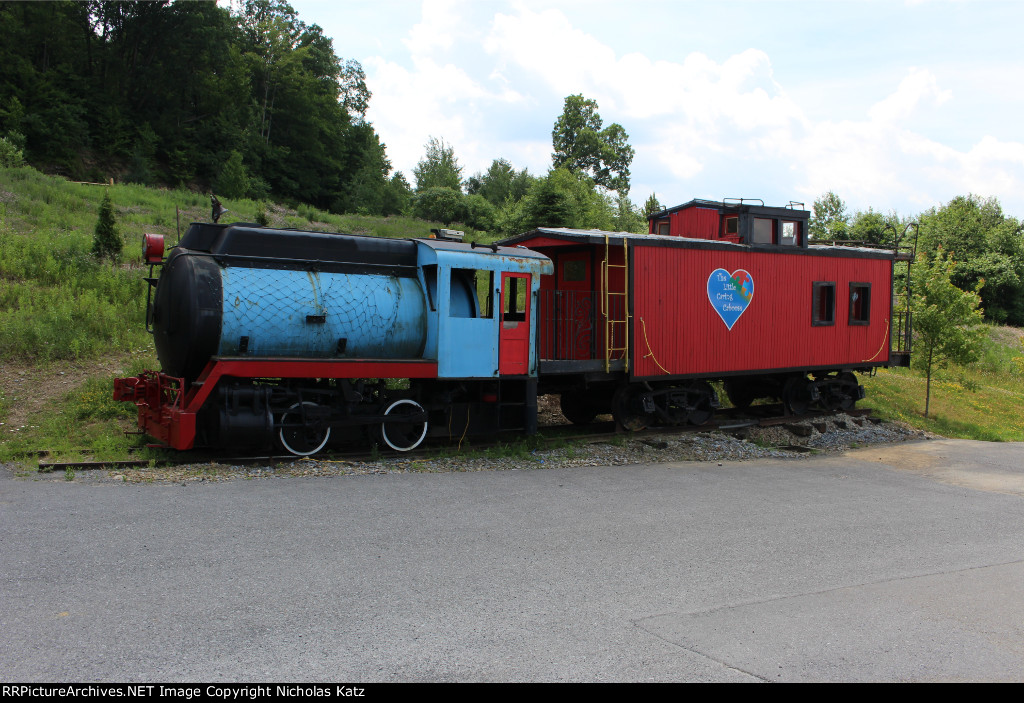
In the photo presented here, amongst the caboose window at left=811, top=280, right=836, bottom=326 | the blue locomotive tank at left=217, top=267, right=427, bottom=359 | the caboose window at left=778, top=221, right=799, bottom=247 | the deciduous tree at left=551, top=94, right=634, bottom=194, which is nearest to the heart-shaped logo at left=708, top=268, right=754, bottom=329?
the caboose window at left=778, top=221, right=799, bottom=247

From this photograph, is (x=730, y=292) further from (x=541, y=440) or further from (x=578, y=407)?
(x=541, y=440)

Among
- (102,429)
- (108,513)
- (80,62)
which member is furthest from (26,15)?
(108,513)

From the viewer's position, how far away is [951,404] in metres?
20.9

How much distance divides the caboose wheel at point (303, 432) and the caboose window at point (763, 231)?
30.8 feet

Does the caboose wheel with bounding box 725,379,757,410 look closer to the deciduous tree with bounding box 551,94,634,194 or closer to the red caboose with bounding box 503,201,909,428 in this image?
the red caboose with bounding box 503,201,909,428

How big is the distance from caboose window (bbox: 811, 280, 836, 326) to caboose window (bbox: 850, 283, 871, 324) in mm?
895

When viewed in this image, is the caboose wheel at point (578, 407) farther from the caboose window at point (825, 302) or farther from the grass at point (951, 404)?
the grass at point (951, 404)

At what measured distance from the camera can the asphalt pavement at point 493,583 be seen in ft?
13.9

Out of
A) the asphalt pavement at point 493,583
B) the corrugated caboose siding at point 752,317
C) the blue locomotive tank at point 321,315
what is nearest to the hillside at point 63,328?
the blue locomotive tank at point 321,315

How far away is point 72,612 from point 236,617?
40.2 inches

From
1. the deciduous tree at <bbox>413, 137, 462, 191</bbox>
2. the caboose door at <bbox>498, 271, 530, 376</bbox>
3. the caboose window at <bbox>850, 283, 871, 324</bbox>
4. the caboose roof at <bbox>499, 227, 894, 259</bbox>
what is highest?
the deciduous tree at <bbox>413, 137, 462, 191</bbox>

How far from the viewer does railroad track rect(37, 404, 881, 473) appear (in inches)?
357

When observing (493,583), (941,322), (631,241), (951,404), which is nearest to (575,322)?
(631,241)

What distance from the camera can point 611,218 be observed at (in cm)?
4328
